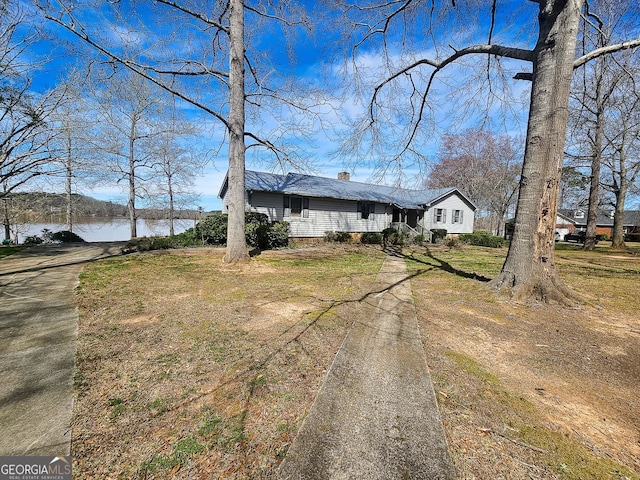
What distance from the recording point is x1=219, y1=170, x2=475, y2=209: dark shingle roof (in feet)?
50.5

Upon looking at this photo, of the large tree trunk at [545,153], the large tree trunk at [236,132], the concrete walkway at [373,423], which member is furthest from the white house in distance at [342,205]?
the concrete walkway at [373,423]

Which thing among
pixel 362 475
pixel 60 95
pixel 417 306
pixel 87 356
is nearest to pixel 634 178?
pixel 417 306

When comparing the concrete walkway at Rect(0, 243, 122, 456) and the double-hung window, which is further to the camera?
the double-hung window

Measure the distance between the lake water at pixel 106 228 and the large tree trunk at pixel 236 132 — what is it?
1512 cm

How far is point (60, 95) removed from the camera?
8.91 meters

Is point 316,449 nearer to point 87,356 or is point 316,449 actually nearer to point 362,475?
point 362,475

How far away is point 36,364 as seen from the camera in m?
2.90

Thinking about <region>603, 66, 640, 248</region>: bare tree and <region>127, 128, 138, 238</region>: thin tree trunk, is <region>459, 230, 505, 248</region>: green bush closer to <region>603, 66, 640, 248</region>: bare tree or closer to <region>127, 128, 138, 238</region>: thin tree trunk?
<region>603, 66, 640, 248</region>: bare tree

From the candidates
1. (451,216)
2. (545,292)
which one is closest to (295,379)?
(545,292)

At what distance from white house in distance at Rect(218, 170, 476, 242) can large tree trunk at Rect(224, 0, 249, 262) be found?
16.0 ft

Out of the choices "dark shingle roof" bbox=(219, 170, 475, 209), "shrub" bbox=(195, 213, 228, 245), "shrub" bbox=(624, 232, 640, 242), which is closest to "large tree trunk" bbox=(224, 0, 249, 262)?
"shrub" bbox=(195, 213, 228, 245)

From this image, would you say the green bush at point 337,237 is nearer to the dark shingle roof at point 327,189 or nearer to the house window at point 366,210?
the dark shingle roof at point 327,189

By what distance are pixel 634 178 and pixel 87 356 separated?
29246mm

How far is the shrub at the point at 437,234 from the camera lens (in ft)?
68.8
